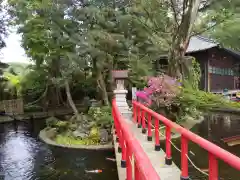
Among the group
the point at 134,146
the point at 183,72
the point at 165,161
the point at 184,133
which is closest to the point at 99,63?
the point at 183,72

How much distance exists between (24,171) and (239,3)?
38.5 ft

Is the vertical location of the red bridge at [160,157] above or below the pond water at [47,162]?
above

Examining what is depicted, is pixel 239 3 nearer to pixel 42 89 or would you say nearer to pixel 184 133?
pixel 184 133

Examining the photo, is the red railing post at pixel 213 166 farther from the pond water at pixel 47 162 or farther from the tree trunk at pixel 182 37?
the tree trunk at pixel 182 37

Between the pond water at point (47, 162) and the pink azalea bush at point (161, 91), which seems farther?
the pink azalea bush at point (161, 91)

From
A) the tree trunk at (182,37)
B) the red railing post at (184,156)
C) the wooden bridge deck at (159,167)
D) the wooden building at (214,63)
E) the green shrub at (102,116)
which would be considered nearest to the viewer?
the red railing post at (184,156)

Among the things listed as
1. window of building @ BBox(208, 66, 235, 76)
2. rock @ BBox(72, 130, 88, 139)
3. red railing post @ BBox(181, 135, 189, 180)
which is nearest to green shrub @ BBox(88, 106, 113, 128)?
rock @ BBox(72, 130, 88, 139)

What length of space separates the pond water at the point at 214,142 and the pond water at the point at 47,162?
270cm

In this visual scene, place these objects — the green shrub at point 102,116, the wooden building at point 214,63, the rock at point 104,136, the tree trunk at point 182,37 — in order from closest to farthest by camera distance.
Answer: the rock at point 104,136 < the tree trunk at point 182,37 < the green shrub at point 102,116 < the wooden building at point 214,63

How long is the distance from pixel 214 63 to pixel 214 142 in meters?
12.4

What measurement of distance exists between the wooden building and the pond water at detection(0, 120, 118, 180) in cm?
1166

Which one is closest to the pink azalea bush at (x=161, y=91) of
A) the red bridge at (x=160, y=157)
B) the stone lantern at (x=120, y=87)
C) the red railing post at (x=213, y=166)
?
the stone lantern at (x=120, y=87)

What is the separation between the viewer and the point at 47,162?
1032 centimetres

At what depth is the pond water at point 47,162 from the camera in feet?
29.5
